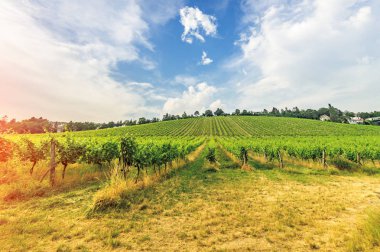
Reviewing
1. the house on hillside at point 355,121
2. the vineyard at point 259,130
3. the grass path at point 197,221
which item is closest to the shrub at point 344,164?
the grass path at point 197,221

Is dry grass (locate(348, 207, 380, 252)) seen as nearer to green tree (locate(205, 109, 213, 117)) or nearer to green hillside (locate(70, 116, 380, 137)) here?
green hillside (locate(70, 116, 380, 137))

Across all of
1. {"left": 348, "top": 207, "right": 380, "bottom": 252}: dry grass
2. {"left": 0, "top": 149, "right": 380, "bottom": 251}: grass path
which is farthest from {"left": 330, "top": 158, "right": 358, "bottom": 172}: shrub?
{"left": 348, "top": 207, "right": 380, "bottom": 252}: dry grass

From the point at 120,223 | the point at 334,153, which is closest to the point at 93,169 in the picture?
the point at 120,223

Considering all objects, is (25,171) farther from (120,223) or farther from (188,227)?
(188,227)

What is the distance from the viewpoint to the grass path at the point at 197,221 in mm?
5207

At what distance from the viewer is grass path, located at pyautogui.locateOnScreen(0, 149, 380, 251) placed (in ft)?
17.1

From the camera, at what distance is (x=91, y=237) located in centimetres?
557

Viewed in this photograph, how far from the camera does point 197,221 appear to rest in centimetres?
666

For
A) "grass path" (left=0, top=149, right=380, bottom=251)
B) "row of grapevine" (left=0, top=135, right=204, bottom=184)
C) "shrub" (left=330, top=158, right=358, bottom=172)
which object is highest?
"row of grapevine" (left=0, top=135, right=204, bottom=184)

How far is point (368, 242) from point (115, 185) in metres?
8.42

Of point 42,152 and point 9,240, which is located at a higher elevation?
point 42,152

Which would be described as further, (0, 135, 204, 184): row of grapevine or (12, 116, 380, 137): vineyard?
(12, 116, 380, 137): vineyard

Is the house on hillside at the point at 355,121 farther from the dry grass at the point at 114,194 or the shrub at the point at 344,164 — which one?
the dry grass at the point at 114,194

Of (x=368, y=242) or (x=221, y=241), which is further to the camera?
(x=221, y=241)
